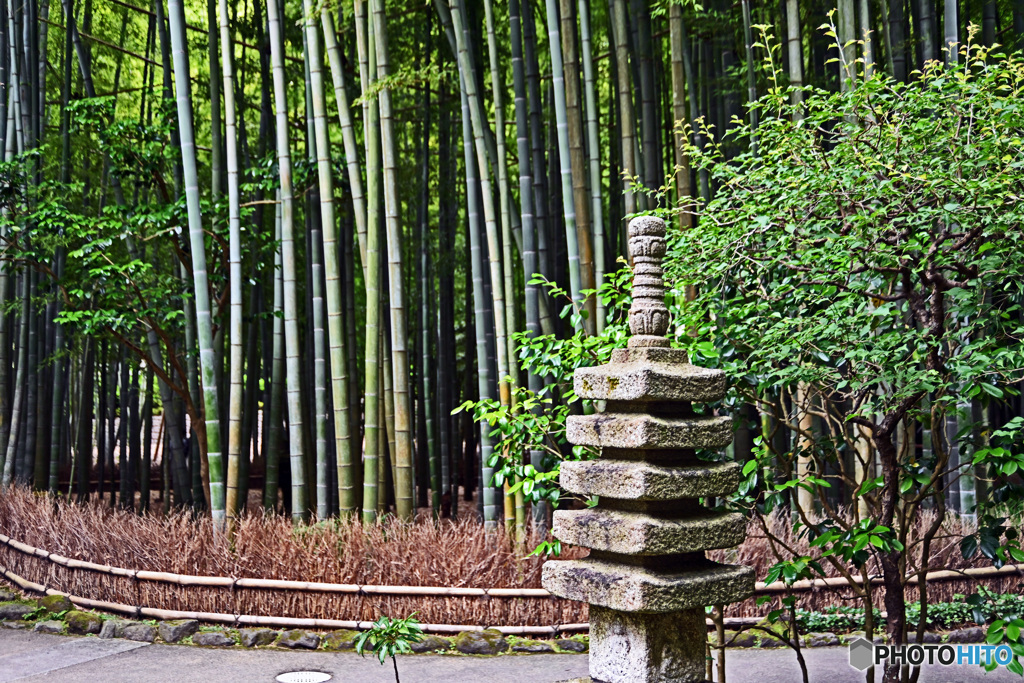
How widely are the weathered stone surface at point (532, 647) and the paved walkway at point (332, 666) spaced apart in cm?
4

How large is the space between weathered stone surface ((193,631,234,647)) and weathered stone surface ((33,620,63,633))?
86cm

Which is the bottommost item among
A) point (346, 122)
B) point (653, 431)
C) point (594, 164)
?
point (653, 431)

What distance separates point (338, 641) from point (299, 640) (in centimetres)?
20

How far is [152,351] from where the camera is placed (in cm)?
713

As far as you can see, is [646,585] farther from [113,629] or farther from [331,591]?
[113,629]

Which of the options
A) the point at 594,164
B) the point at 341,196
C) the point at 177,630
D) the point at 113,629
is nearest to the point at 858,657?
the point at 594,164

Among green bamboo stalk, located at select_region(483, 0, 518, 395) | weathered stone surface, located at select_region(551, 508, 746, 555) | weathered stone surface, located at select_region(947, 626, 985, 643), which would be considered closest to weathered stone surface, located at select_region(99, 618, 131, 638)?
green bamboo stalk, located at select_region(483, 0, 518, 395)

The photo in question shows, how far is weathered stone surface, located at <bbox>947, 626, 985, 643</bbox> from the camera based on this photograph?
452 cm

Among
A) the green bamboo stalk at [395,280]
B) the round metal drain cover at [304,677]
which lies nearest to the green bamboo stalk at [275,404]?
the green bamboo stalk at [395,280]

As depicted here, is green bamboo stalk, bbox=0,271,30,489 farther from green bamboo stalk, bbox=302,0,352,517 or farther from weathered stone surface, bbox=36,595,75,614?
green bamboo stalk, bbox=302,0,352,517

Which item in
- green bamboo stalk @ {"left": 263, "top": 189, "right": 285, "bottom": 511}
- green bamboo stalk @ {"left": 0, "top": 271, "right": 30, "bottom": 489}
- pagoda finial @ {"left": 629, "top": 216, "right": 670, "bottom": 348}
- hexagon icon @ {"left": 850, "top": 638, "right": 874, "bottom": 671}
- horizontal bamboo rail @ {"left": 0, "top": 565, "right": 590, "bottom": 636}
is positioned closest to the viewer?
pagoda finial @ {"left": 629, "top": 216, "right": 670, "bottom": 348}

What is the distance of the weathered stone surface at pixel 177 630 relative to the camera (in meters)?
4.76

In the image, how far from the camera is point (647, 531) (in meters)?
2.40

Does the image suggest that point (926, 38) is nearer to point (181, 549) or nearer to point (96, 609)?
point (181, 549)
